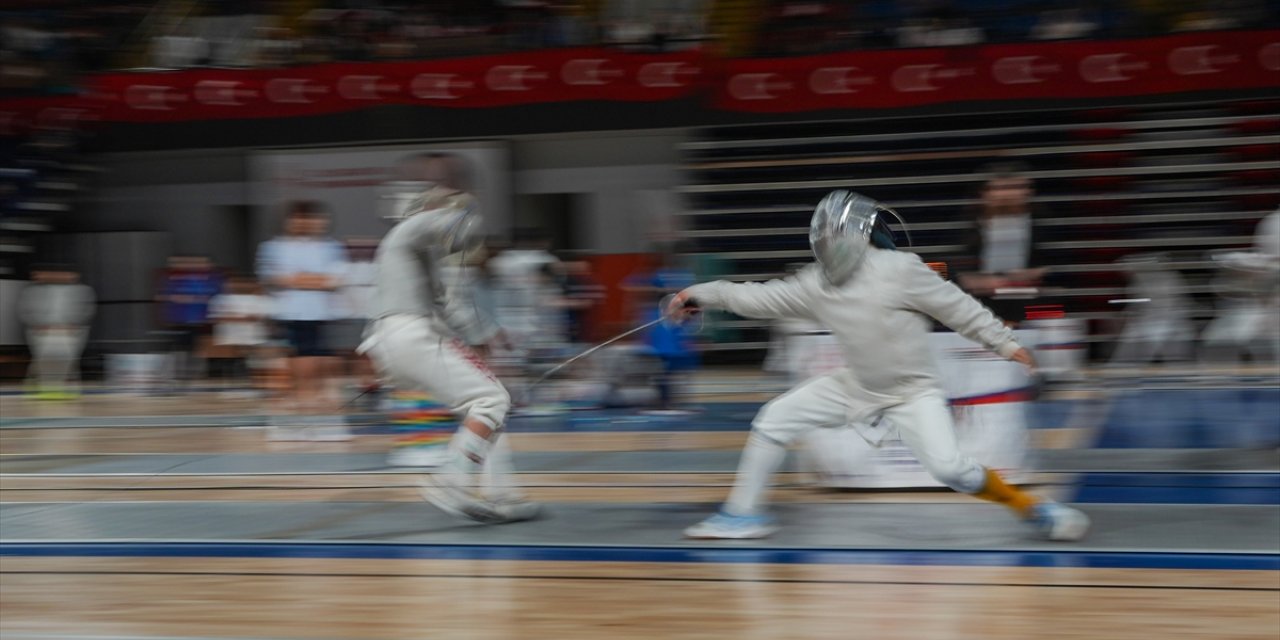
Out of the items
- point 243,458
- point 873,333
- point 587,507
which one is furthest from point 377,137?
point 873,333

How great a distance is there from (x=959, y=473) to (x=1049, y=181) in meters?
11.2

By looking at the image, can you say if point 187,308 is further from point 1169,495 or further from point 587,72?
point 1169,495

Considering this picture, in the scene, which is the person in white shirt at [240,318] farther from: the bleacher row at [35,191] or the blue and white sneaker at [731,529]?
the blue and white sneaker at [731,529]

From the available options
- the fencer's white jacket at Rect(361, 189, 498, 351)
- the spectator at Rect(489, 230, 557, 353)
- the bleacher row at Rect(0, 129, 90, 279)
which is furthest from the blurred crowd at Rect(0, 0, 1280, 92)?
the fencer's white jacket at Rect(361, 189, 498, 351)

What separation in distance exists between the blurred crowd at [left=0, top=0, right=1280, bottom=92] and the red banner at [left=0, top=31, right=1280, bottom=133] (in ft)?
0.83

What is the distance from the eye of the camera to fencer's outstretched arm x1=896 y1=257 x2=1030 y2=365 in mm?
5238

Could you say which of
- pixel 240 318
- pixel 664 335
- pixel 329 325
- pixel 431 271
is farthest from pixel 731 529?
pixel 240 318

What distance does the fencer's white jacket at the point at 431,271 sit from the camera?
591cm

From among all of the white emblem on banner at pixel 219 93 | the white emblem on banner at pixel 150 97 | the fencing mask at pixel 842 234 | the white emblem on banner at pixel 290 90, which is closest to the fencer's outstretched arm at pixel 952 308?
the fencing mask at pixel 842 234

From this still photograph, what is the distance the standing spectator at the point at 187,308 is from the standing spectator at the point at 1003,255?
9.65 metres

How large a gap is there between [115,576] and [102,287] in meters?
13.7

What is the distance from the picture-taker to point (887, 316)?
5.29m

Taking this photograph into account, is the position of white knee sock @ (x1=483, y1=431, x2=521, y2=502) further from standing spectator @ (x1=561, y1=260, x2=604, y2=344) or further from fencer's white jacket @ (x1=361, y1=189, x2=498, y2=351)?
standing spectator @ (x1=561, y1=260, x2=604, y2=344)

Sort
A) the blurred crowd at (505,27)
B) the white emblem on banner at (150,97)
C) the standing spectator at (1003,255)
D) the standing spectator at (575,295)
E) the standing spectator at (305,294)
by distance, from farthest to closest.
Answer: the white emblem on banner at (150,97) → the blurred crowd at (505,27) → the standing spectator at (575,295) → the standing spectator at (305,294) → the standing spectator at (1003,255)
